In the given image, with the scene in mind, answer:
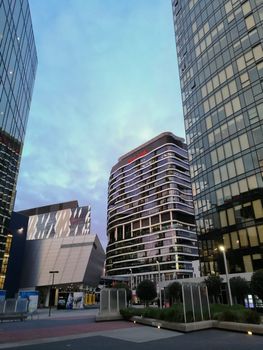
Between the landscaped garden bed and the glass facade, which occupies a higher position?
the glass facade

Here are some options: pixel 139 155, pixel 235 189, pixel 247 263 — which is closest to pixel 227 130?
pixel 235 189

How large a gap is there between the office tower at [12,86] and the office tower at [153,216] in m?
88.7

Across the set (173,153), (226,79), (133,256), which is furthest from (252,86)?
(133,256)

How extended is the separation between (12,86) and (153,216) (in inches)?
4244

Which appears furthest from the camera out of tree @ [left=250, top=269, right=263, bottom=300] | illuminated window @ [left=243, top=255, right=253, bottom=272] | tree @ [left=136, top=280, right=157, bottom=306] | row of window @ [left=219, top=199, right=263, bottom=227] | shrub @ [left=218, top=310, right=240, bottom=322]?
tree @ [left=136, top=280, right=157, bottom=306]

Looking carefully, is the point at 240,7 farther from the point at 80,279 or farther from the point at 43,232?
the point at 43,232

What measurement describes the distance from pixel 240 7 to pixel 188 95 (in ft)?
49.9

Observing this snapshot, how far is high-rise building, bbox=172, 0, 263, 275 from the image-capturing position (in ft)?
124

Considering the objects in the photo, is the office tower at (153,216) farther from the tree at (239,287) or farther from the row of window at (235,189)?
the tree at (239,287)

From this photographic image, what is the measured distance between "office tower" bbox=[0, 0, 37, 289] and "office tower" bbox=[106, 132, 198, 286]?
88.7 m

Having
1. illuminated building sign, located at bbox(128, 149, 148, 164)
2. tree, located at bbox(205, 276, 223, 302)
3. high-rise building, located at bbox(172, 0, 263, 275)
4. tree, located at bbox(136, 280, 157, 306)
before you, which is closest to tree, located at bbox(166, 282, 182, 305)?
tree, located at bbox(136, 280, 157, 306)

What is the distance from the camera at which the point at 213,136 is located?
151 ft

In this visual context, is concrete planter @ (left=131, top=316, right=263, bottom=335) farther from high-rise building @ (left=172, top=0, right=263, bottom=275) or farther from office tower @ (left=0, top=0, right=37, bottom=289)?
office tower @ (left=0, top=0, right=37, bottom=289)

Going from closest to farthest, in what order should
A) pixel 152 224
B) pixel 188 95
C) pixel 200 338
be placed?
pixel 200 338 < pixel 188 95 < pixel 152 224
